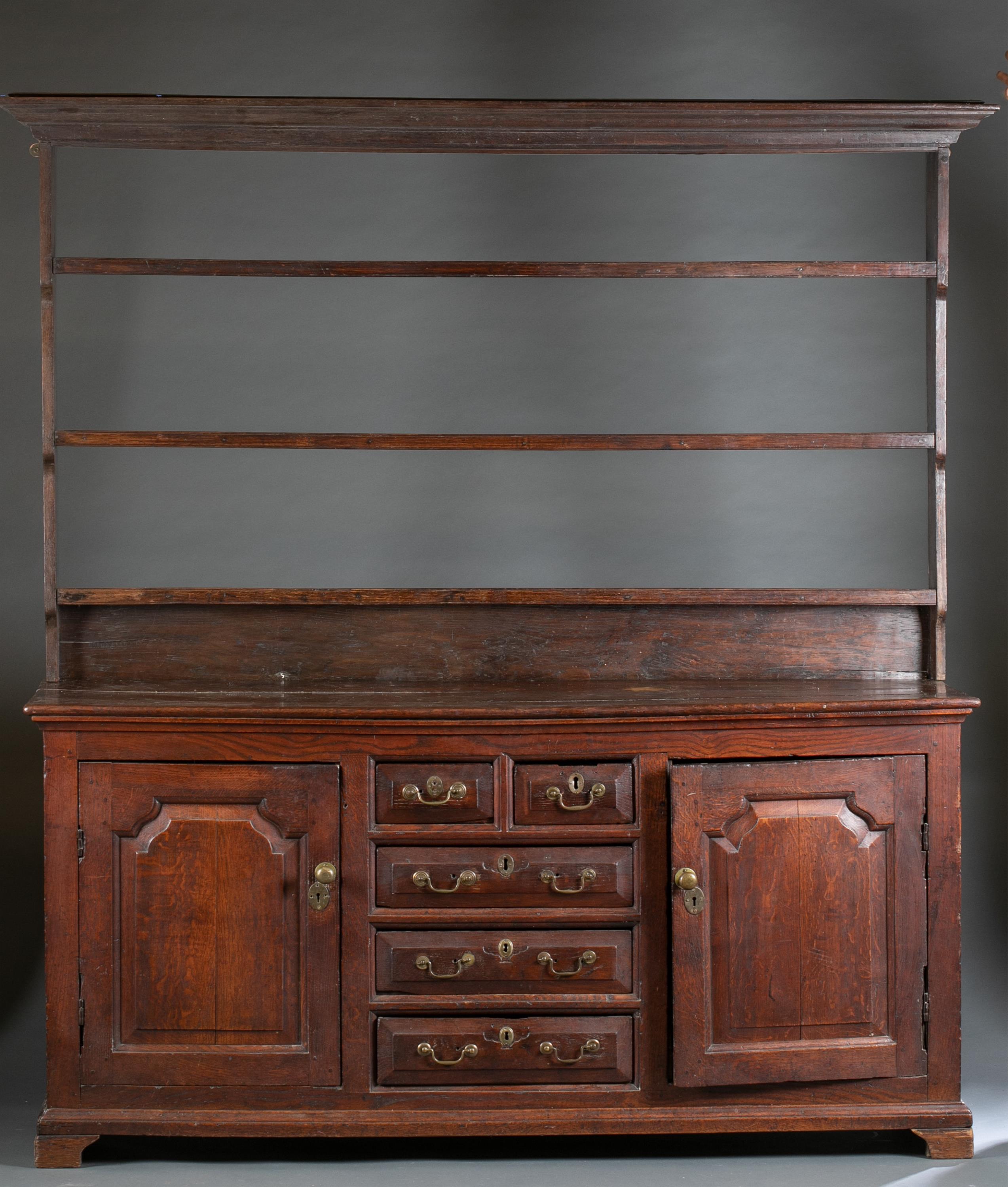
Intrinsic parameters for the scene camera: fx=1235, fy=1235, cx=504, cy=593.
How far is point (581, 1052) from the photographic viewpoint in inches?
103

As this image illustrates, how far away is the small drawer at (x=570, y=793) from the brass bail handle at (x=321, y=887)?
0.41 metres

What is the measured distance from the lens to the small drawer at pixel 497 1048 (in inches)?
103

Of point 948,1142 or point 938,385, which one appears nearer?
point 948,1142

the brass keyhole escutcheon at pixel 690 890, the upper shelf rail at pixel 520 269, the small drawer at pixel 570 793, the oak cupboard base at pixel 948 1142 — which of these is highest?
the upper shelf rail at pixel 520 269

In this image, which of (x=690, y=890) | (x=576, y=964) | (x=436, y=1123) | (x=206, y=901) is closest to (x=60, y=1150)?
(x=206, y=901)

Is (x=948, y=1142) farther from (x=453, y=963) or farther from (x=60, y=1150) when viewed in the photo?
(x=60, y=1150)

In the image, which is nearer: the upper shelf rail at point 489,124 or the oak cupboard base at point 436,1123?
the oak cupboard base at point 436,1123

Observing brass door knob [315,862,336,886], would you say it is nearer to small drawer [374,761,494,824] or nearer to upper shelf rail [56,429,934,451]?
small drawer [374,761,494,824]

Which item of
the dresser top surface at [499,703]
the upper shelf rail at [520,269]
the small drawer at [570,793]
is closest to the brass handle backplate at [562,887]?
the small drawer at [570,793]

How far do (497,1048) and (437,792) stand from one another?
1.84ft

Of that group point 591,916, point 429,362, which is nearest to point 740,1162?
point 591,916

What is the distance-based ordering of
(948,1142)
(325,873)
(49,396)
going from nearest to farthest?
(325,873), (948,1142), (49,396)

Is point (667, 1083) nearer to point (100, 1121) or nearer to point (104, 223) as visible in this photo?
point (100, 1121)

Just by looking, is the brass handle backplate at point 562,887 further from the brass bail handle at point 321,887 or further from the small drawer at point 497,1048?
the brass bail handle at point 321,887
